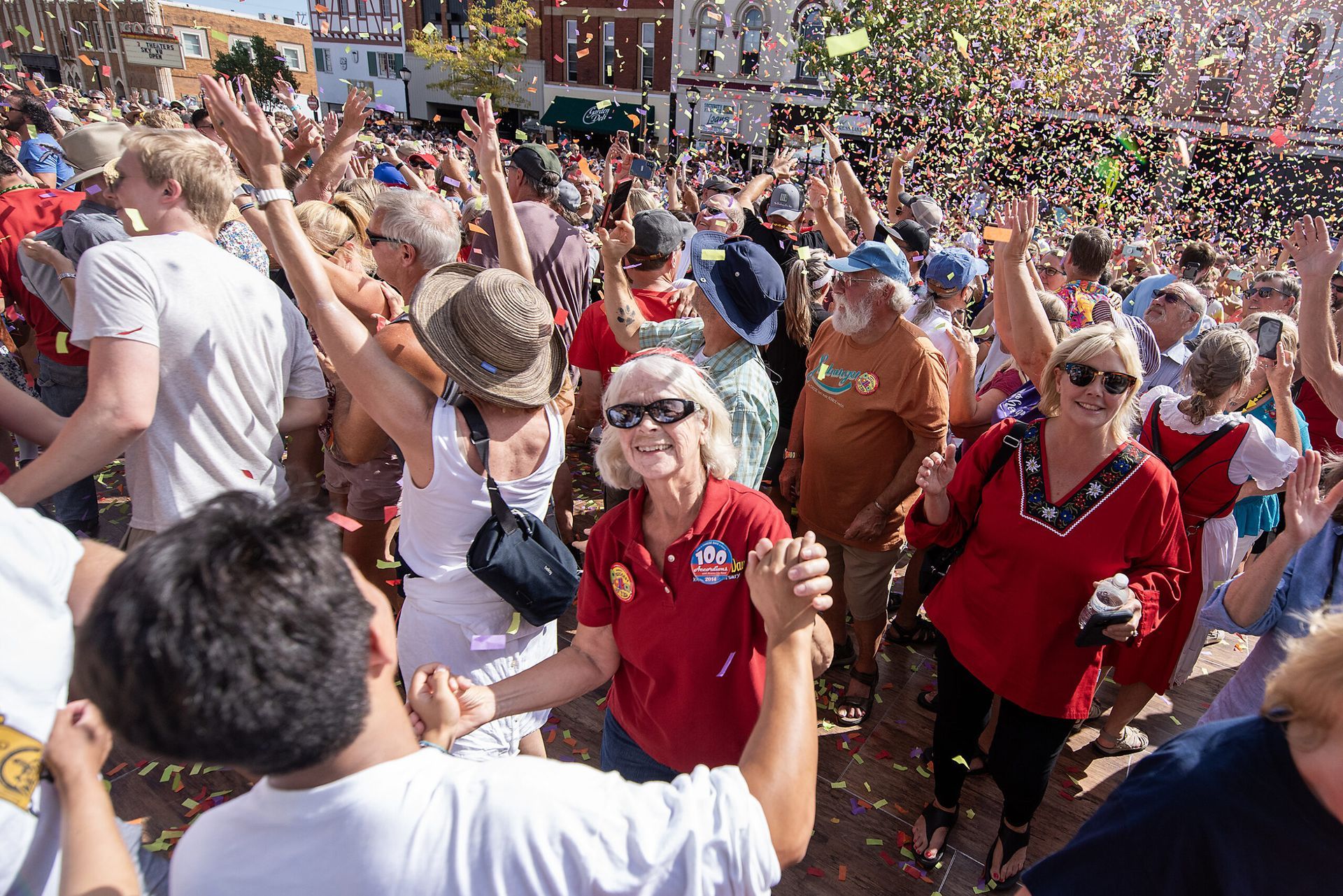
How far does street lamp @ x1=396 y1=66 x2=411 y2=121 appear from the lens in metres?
40.2

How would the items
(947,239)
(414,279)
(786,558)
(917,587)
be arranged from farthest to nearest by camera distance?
(947,239) < (917,587) < (414,279) < (786,558)

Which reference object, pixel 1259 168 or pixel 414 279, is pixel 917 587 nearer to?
pixel 414 279

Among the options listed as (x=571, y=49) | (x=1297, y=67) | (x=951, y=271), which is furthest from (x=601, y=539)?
(x=571, y=49)

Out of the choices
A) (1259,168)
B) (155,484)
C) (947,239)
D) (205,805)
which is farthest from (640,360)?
(1259,168)

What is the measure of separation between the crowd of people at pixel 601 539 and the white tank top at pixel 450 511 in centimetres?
1

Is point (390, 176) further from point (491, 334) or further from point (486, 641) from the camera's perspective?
point (486, 641)

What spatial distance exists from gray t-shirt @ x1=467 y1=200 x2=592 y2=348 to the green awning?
29380 millimetres

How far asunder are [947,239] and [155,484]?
33.2 ft

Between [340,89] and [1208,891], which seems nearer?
[1208,891]

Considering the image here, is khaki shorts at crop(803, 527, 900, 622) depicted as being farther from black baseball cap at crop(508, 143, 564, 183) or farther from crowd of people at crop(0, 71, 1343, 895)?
black baseball cap at crop(508, 143, 564, 183)

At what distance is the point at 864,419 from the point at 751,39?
3048cm

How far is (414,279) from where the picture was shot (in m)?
3.09

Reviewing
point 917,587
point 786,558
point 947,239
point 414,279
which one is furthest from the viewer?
point 947,239

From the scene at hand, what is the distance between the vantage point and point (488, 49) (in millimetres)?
30281
